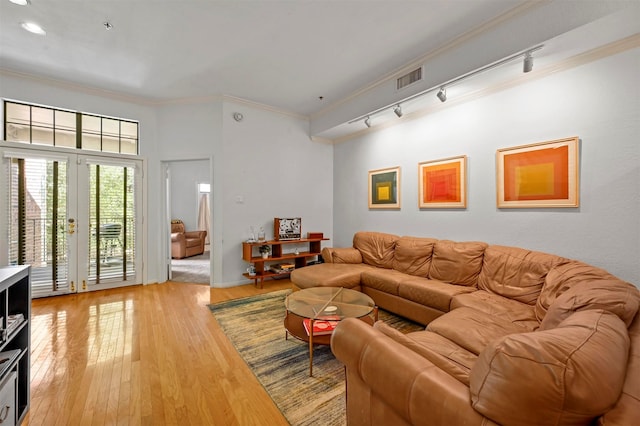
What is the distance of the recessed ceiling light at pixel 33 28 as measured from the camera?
2604mm

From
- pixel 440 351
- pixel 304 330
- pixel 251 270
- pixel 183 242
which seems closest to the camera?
pixel 440 351

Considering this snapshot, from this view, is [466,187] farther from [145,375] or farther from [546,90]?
[145,375]

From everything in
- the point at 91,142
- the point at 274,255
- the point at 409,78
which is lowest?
the point at 274,255

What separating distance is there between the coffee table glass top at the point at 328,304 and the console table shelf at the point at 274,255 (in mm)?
1660

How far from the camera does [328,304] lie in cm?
255

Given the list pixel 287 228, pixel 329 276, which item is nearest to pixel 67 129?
pixel 287 228

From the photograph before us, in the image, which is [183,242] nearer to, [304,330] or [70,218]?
[70,218]

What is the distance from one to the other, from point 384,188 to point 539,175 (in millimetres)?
2066

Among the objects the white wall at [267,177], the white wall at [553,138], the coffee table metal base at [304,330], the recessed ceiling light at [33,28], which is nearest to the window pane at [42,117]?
the recessed ceiling light at [33,28]

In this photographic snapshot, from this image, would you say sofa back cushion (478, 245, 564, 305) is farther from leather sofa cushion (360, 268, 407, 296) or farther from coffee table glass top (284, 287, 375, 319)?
coffee table glass top (284, 287, 375, 319)

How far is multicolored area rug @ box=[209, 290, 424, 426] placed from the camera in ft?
5.64

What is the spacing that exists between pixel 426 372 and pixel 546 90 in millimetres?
3190

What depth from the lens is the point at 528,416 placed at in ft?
2.41

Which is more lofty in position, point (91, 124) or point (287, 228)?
point (91, 124)
